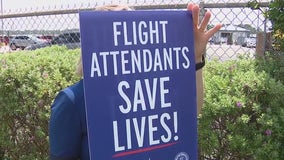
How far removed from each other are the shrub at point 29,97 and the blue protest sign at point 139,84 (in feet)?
5.92

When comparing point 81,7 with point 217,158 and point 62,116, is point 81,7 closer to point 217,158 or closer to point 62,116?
point 217,158

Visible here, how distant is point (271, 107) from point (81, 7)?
2944mm

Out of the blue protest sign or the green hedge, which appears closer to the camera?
the blue protest sign

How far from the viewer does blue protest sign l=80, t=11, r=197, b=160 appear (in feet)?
5.30

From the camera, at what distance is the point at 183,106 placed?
181 cm

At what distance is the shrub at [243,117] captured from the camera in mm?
2355

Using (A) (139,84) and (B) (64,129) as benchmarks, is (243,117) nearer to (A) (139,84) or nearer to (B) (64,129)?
(A) (139,84)

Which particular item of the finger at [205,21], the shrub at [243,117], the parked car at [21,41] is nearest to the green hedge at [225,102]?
the shrub at [243,117]

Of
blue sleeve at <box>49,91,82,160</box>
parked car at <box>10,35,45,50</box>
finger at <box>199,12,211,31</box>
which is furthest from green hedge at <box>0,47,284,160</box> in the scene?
parked car at <box>10,35,45,50</box>

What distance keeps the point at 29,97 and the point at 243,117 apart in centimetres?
193

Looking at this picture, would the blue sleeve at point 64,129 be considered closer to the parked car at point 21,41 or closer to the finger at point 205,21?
the finger at point 205,21

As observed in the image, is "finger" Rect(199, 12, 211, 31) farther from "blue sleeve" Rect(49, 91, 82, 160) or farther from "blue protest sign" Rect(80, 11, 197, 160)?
"blue sleeve" Rect(49, 91, 82, 160)

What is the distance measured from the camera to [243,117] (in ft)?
7.87

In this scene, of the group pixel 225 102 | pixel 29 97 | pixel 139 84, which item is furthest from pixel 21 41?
pixel 139 84
